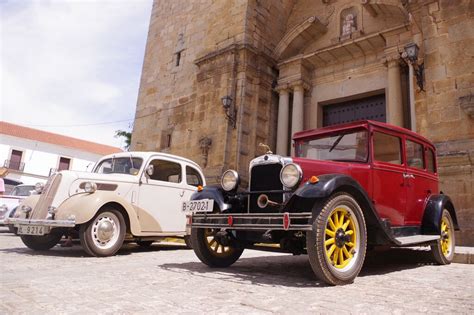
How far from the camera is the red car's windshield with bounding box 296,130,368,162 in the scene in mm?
4082

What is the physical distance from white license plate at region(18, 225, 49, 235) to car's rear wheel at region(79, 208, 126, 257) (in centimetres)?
51

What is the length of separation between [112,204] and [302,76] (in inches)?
306

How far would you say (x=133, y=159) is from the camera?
6.29 metres

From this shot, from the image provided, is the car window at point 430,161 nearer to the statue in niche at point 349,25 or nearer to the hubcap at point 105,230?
the hubcap at point 105,230

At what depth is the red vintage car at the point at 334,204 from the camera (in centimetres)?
319

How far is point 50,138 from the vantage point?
36875mm

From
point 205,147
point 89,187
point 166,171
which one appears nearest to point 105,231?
point 89,187

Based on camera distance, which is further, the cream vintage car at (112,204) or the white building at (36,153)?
the white building at (36,153)

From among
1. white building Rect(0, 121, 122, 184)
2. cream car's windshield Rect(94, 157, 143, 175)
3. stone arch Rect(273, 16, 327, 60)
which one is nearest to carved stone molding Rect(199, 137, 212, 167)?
stone arch Rect(273, 16, 327, 60)

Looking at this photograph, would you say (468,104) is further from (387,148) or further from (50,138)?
(50,138)

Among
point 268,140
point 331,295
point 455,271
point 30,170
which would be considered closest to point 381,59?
point 268,140

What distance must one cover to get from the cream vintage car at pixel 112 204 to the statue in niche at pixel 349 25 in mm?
7262

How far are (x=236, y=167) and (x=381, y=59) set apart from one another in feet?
16.8

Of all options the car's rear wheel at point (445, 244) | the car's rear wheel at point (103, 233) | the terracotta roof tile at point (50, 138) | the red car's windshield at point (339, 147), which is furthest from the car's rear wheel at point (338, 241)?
the terracotta roof tile at point (50, 138)
